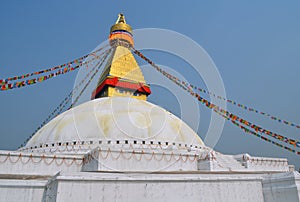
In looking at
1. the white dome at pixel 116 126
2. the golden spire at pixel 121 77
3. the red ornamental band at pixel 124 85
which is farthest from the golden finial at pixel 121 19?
the white dome at pixel 116 126

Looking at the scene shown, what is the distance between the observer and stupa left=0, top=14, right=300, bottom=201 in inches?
180

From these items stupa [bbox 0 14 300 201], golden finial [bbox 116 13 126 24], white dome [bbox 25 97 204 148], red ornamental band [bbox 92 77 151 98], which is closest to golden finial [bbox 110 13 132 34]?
golden finial [bbox 116 13 126 24]

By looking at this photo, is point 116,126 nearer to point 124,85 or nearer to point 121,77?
point 124,85

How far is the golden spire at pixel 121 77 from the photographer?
1947cm

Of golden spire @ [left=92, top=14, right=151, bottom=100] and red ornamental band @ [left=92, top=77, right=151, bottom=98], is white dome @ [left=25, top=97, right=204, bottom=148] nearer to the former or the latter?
red ornamental band @ [left=92, top=77, right=151, bottom=98]

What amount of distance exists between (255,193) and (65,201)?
4.02 m

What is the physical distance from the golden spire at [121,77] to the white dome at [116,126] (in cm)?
487

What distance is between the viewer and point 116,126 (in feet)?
40.3

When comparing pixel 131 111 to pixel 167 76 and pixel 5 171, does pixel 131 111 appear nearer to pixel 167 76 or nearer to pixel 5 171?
pixel 167 76

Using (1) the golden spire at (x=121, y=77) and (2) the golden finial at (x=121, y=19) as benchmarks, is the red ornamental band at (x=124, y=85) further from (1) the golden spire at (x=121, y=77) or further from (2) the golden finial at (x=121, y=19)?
(2) the golden finial at (x=121, y=19)

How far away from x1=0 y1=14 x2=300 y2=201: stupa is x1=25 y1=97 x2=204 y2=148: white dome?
5 centimetres

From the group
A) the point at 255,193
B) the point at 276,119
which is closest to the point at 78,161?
the point at 255,193

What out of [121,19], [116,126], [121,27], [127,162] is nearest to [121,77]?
[121,27]

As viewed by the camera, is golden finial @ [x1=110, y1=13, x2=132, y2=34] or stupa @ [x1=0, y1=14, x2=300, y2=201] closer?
stupa @ [x1=0, y1=14, x2=300, y2=201]
